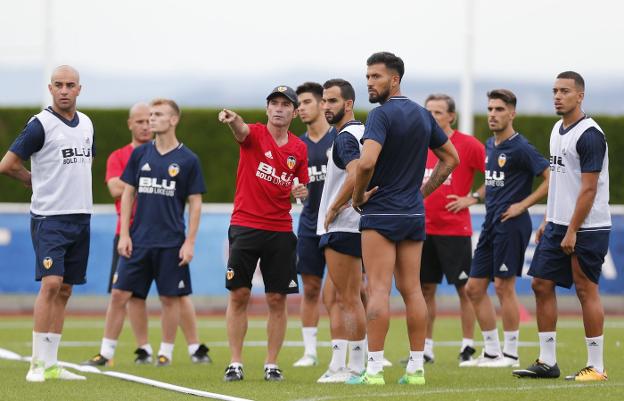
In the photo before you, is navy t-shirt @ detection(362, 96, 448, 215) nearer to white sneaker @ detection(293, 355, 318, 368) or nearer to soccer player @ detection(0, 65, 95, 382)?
soccer player @ detection(0, 65, 95, 382)

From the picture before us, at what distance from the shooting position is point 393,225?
9.32 m

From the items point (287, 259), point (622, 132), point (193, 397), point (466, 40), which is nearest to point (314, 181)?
point (287, 259)

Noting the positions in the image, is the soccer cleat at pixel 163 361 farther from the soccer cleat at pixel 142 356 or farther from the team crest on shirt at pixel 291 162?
the team crest on shirt at pixel 291 162

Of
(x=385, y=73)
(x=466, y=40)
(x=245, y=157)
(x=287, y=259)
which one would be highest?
(x=466, y=40)

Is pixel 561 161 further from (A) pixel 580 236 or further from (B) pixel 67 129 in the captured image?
(B) pixel 67 129

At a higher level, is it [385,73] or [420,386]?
[385,73]

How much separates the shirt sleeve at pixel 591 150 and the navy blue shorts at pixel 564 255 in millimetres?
571

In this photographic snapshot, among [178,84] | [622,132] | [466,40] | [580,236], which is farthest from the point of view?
[178,84]

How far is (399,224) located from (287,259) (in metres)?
1.43

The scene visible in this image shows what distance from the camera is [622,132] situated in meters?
24.6

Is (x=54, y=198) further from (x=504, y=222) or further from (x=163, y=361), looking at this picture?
(x=504, y=222)

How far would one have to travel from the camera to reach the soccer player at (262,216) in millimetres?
10195

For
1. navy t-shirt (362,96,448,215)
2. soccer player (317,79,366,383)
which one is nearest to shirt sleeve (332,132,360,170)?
soccer player (317,79,366,383)

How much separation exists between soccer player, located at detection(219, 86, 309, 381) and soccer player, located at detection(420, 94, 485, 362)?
2.52 metres
